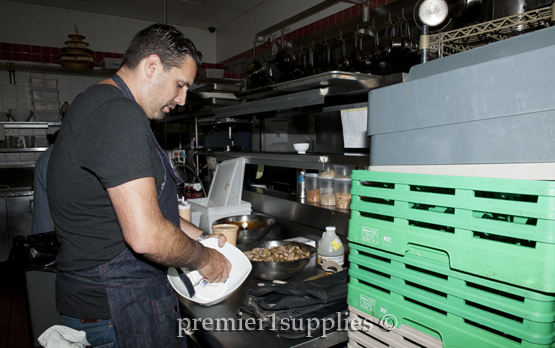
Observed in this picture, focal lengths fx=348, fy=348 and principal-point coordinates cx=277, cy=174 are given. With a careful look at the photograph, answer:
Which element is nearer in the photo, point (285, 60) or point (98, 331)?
point (98, 331)

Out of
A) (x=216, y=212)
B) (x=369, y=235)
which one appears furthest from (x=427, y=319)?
(x=216, y=212)

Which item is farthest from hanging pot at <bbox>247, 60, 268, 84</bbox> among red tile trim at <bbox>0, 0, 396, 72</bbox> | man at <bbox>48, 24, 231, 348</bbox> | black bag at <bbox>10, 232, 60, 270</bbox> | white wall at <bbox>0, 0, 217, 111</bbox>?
man at <bbox>48, 24, 231, 348</bbox>

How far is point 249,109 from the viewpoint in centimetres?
297

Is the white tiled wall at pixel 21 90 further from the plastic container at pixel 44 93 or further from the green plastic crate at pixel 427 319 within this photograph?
the green plastic crate at pixel 427 319

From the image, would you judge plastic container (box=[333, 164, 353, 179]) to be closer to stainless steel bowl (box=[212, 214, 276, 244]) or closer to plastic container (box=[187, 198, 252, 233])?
stainless steel bowl (box=[212, 214, 276, 244])

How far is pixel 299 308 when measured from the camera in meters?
1.27

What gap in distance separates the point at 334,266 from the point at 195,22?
6.25 meters

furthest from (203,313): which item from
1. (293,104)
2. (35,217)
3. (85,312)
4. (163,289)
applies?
(35,217)

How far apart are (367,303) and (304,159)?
1.31m

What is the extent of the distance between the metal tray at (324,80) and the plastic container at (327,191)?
2.07ft

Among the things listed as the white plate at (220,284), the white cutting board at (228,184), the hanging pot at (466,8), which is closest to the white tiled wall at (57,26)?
the white cutting board at (228,184)

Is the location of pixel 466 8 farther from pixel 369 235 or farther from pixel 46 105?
pixel 46 105

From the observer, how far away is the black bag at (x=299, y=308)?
3.95ft

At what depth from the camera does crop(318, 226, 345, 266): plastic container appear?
5.87 feet
